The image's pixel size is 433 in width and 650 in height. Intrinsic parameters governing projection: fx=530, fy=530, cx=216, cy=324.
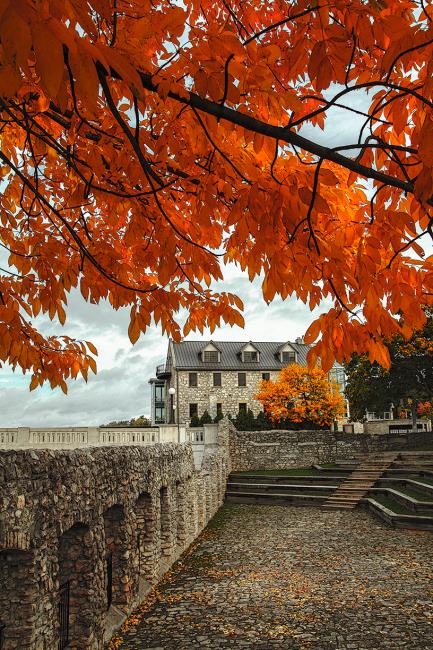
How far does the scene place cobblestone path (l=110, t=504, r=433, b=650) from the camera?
7.66 meters

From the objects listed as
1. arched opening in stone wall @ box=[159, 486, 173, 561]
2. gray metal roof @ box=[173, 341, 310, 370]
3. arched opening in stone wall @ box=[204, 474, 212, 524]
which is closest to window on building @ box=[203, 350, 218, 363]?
gray metal roof @ box=[173, 341, 310, 370]

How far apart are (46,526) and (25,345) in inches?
85.1

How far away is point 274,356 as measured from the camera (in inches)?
2019

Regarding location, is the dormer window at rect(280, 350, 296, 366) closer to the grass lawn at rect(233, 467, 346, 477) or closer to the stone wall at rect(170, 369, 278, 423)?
the stone wall at rect(170, 369, 278, 423)

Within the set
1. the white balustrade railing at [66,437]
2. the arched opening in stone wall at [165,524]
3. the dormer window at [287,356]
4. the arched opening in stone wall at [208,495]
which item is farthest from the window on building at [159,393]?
the arched opening in stone wall at [165,524]

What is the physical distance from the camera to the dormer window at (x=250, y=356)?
4994cm

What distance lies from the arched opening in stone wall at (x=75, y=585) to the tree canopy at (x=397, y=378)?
29.1 meters

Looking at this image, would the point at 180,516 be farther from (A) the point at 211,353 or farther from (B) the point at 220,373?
(A) the point at 211,353

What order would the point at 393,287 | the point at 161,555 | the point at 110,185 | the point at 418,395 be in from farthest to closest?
the point at 418,395
the point at 161,555
the point at 110,185
the point at 393,287

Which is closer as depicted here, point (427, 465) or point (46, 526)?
point (46, 526)

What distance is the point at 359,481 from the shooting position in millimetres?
24312

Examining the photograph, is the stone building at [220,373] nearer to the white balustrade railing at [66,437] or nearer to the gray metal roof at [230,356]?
the gray metal roof at [230,356]

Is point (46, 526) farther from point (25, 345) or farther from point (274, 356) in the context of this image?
point (274, 356)

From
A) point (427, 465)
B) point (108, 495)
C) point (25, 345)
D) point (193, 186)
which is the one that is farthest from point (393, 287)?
point (427, 465)
